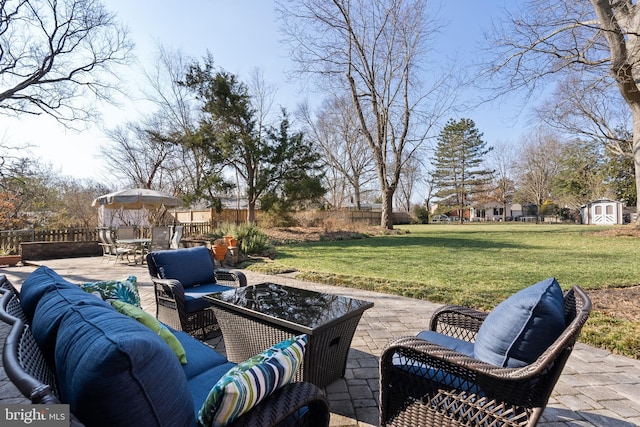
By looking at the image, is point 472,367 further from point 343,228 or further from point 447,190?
point 447,190

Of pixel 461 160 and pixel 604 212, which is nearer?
pixel 604 212

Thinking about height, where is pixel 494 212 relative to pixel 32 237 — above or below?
above

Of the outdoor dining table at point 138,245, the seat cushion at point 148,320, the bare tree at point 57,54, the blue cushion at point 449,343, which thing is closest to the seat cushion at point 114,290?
the seat cushion at point 148,320

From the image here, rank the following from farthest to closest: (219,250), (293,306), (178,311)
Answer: (219,250)
(178,311)
(293,306)

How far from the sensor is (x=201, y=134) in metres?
13.7

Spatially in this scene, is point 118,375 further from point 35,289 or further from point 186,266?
point 186,266

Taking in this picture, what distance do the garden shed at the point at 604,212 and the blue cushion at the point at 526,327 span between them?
3443 centimetres

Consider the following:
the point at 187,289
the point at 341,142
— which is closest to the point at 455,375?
the point at 187,289

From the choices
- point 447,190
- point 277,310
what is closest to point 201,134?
point 277,310

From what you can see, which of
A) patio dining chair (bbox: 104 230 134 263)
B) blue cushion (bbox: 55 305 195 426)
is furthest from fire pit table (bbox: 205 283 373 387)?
patio dining chair (bbox: 104 230 134 263)

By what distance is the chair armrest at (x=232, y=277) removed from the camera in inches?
137

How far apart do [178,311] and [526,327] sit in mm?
2856

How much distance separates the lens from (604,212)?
89.7 feet

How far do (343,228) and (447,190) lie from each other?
2557 centimetres
